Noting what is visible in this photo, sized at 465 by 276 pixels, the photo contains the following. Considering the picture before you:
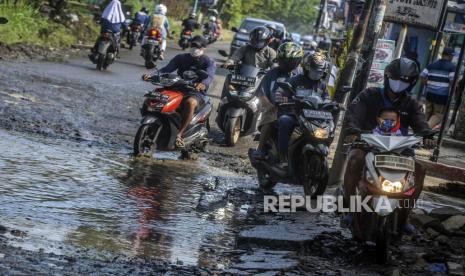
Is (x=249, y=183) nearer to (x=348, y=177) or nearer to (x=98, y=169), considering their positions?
(x=98, y=169)

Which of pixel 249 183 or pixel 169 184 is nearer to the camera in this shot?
pixel 169 184

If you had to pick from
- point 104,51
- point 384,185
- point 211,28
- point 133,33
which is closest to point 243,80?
point 384,185

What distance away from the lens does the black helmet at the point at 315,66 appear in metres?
9.66

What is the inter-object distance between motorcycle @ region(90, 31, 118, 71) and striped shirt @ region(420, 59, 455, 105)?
8595 mm

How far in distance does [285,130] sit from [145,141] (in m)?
2.28

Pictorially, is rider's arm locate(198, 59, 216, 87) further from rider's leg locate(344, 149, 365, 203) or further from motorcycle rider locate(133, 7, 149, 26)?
motorcycle rider locate(133, 7, 149, 26)

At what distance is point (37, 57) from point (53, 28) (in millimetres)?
5595

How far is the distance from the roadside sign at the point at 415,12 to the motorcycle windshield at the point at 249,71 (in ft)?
11.0

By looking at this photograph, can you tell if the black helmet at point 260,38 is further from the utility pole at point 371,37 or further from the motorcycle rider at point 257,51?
the utility pole at point 371,37

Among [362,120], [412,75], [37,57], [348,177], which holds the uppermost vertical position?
[412,75]

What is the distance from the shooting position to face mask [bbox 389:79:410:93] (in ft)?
23.3

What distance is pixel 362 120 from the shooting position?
725 centimetres

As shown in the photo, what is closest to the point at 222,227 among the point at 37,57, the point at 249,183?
the point at 249,183

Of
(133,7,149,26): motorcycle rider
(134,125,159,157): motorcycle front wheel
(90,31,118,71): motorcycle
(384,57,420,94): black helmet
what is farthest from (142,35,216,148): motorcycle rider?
(133,7,149,26): motorcycle rider
